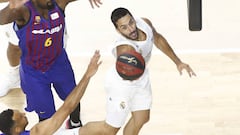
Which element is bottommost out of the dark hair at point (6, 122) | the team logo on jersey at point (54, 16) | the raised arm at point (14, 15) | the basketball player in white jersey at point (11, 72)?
the basketball player in white jersey at point (11, 72)

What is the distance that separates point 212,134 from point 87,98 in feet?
2.45

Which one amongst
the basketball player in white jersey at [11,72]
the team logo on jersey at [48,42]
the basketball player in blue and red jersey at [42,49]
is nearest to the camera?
the basketball player in blue and red jersey at [42,49]

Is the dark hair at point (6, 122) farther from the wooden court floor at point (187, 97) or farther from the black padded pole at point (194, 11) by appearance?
the wooden court floor at point (187, 97)

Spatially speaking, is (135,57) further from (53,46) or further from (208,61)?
(208,61)

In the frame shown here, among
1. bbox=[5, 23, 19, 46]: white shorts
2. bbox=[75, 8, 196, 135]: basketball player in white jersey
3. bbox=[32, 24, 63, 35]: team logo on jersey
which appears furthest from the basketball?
bbox=[5, 23, 19, 46]: white shorts

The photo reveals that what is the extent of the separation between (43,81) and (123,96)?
0.43m

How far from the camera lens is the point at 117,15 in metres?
2.09

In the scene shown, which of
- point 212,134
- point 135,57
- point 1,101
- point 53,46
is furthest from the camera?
point 1,101

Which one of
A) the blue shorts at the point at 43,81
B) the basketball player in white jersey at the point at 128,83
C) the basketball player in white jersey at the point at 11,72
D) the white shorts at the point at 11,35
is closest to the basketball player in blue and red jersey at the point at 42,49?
the blue shorts at the point at 43,81

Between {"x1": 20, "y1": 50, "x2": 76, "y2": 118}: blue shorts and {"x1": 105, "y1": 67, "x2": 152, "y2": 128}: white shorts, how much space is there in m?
0.33

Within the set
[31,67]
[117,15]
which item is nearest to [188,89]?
[31,67]

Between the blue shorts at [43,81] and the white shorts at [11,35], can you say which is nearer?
the blue shorts at [43,81]

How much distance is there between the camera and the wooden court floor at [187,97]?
9.95 ft

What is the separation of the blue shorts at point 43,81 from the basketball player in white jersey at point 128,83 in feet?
0.90
